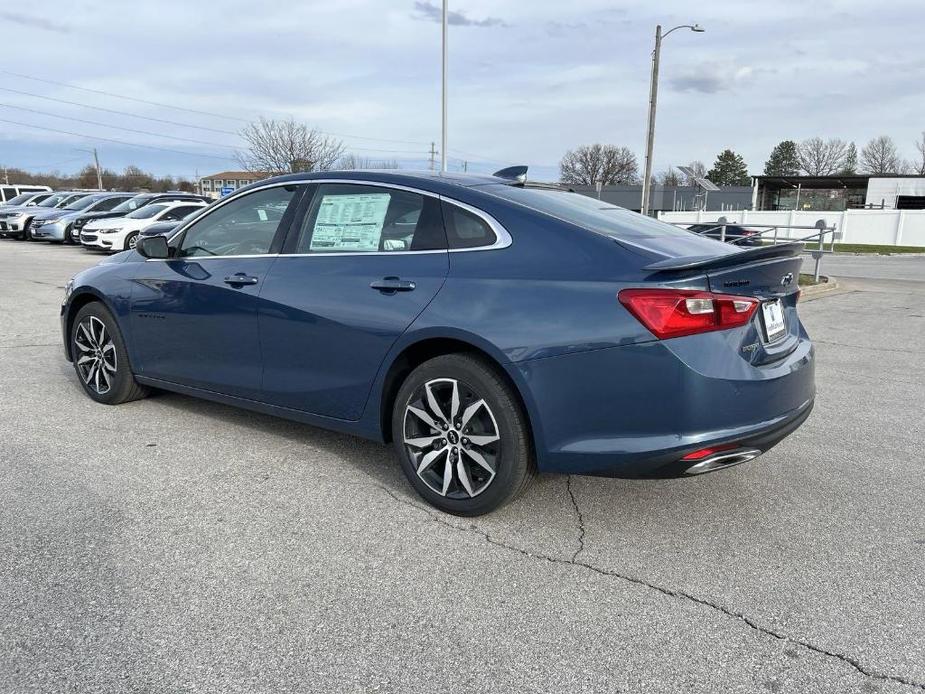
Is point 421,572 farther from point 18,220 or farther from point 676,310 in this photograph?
point 18,220

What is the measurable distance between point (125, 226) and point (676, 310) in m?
19.0

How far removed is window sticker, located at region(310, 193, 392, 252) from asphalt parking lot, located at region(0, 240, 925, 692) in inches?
49.3

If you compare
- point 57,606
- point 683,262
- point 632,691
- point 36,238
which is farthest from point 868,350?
point 36,238

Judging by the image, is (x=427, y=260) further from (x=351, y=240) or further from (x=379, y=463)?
(x=379, y=463)

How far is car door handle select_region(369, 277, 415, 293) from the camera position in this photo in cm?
363

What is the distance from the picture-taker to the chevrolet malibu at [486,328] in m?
3.06

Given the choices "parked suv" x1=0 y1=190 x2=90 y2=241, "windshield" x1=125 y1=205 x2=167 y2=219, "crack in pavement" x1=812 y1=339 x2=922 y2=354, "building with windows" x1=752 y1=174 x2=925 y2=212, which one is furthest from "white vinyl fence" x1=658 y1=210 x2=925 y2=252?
"crack in pavement" x1=812 y1=339 x2=922 y2=354

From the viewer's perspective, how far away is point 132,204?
22297mm

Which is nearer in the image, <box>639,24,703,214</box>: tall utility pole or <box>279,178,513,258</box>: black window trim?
<box>279,178,513,258</box>: black window trim

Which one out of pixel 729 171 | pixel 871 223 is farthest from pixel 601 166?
pixel 871 223

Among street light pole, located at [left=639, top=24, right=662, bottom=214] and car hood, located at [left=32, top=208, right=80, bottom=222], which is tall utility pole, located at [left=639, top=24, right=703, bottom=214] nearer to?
street light pole, located at [left=639, top=24, right=662, bottom=214]

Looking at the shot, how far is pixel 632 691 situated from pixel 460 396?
59.7 inches

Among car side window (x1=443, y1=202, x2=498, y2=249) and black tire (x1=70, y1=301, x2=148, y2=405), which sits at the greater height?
car side window (x1=443, y1=202, x2=498, y2=249)

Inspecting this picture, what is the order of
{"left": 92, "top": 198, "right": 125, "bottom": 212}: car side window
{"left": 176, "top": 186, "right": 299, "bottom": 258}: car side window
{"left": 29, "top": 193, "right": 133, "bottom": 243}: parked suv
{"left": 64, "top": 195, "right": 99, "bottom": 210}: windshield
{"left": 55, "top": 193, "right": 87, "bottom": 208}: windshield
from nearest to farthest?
{"left": 176, "top": 186, "right": 299, "bottom": 258}: car side window < {"left": 29, "top": 193, "right": 133, "bottom": 243}: parked suv < {"left": 92, "top": 198, "right": 125, "bottom": 212}: car side window < {"left": 64, "top": 195, "right": 99, "bottom": 210}: windshield < {"left": 55, "top": 193, "right": 87, "bottom": 208}: windshield
